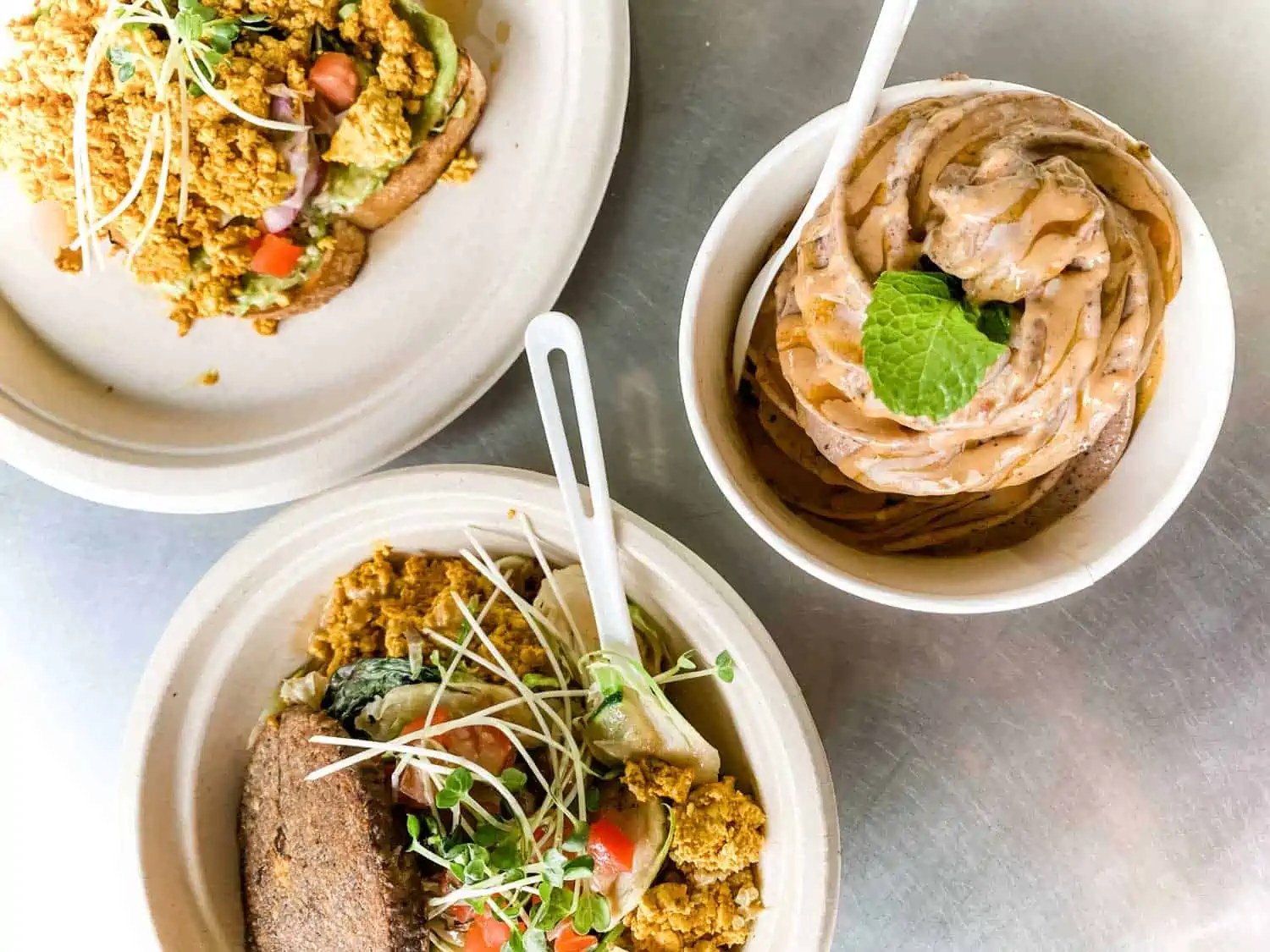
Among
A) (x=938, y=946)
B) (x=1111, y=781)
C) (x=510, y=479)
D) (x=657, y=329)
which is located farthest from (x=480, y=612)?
(x=1111, y=781)

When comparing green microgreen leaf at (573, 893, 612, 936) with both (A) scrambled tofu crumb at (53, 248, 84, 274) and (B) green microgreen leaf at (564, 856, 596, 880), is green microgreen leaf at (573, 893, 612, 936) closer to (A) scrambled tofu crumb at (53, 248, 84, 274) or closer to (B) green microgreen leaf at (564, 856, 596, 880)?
(B) green microgreen leaf at (564, 856, 596, 880)

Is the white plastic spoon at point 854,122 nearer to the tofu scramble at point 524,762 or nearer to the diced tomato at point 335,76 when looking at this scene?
the tofu scramble at point 524,762

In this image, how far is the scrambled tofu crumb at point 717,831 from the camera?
A: 45.2 inches

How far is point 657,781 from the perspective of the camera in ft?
3.84

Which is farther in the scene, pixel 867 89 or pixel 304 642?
pixel 304 642

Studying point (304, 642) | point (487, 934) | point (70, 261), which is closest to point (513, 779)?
point (487, 934)

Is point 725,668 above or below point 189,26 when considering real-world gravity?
below

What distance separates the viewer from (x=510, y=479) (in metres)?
1.17

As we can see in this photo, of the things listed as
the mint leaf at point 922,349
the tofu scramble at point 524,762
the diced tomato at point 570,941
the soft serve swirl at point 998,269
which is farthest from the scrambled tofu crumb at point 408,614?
the mint leaf at point 922,349

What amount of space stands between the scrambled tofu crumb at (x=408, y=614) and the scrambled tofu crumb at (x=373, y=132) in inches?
20.8

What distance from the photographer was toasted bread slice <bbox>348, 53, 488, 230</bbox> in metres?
1.26

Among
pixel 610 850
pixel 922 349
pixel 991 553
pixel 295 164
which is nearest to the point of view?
pixel 922 349

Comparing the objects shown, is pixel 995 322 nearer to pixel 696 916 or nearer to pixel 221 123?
pixel 696 916

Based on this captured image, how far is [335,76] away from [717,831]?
43.8 inches
